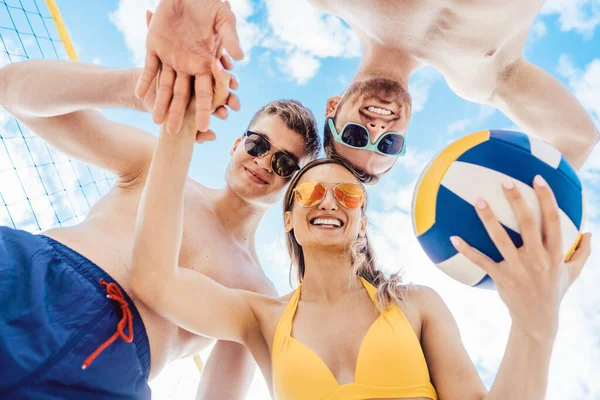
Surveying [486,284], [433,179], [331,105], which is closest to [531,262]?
[486,284]

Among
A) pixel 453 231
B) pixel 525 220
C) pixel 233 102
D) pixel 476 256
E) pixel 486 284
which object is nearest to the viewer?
pixel 525 220

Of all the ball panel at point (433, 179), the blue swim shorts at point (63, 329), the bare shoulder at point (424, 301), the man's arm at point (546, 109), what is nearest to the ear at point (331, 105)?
the man's arm at point (546, 109)

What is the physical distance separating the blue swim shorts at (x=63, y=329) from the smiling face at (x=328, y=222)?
0.85 metres

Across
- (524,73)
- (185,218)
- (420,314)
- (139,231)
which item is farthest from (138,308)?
(524,73)

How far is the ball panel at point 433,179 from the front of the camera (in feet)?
4.73

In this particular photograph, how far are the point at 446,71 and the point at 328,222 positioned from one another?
1730mm

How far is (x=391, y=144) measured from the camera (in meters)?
2.55

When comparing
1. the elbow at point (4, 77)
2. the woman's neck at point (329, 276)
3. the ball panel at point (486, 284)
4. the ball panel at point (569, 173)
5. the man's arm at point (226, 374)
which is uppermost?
the ball panel at point (569, 173)

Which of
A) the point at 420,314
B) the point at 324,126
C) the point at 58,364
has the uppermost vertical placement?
the point at 324,126

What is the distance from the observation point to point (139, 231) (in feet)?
5.50

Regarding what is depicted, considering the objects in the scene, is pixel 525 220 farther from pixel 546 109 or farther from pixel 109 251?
pixel 546 109

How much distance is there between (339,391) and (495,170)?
3.33 ft

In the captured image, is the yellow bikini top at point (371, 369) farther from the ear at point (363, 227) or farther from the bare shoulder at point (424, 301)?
the ear at point (363, 227)

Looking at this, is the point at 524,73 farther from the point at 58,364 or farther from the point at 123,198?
the point at 58,364
